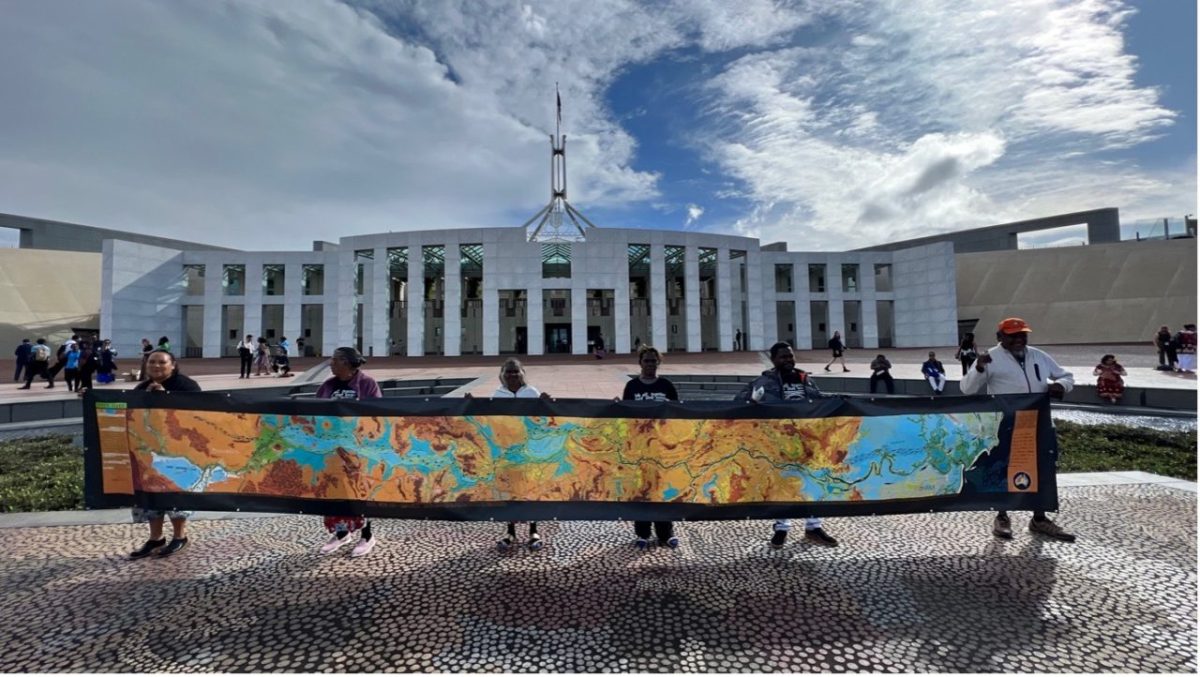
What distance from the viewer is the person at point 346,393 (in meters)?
Answer: 4.36

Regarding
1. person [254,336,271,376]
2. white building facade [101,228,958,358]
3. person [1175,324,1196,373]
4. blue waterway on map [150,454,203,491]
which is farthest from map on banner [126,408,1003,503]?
white building facade [101,228,958,358]

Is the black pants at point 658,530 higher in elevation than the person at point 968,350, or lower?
lower

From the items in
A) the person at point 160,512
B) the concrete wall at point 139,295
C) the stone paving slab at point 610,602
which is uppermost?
the concrete wall at point 139,295

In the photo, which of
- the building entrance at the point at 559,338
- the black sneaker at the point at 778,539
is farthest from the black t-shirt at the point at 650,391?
the building entrance at the point at 559,338

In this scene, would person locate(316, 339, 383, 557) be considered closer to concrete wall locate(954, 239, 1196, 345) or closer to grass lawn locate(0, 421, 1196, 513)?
grass lawn locate(0, 421, 1196, 513)

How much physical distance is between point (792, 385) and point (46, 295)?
51648 mm

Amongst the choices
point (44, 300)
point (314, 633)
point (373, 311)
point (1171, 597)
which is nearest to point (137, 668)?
point (314, 633)

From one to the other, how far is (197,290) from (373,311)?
59.1 ft

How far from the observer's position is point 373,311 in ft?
118

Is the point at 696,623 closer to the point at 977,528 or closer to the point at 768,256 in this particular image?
the point at 977,528

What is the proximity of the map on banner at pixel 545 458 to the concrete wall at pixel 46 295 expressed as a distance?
43.9 meters

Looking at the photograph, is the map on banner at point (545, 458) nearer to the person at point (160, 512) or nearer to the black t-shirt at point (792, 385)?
the person at point (160, 512)

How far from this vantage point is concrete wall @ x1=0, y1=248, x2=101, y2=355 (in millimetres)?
32500

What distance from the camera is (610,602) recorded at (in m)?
3.39
